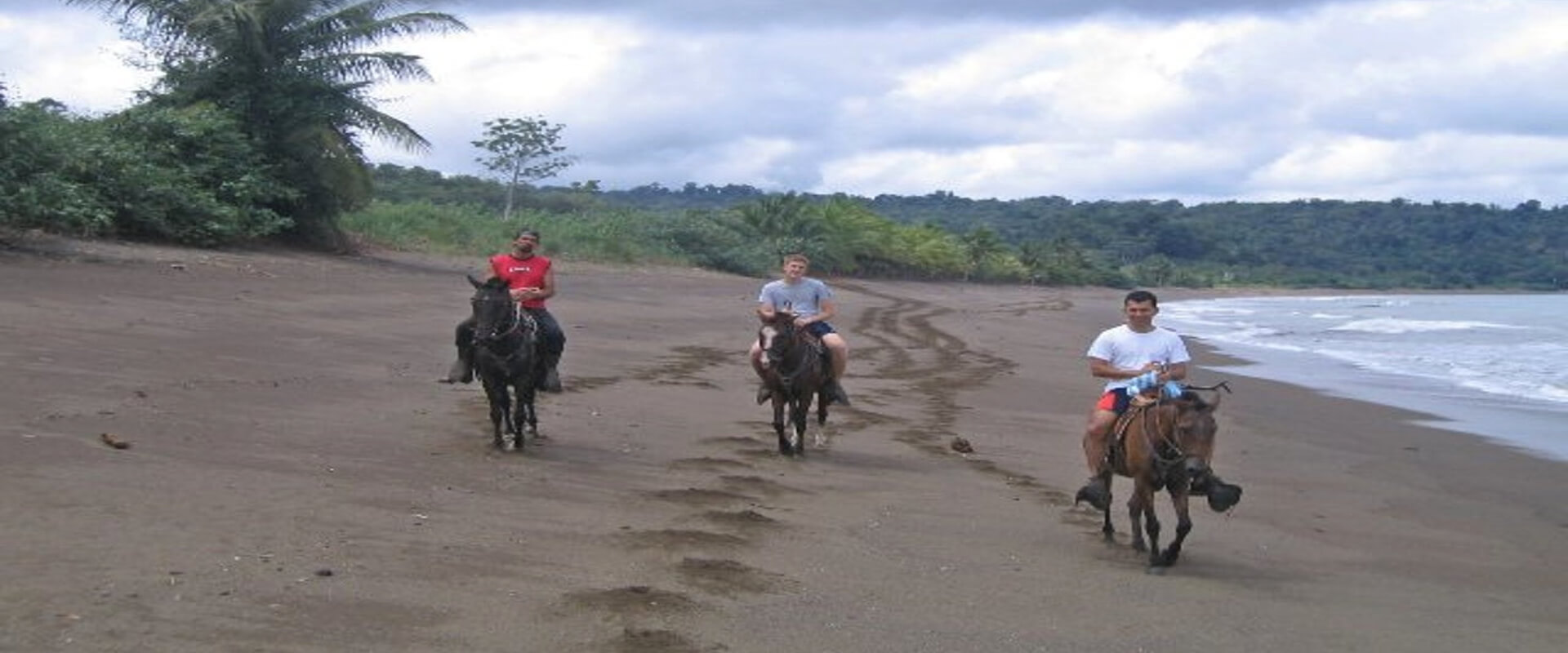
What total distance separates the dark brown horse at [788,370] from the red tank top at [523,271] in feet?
5.92

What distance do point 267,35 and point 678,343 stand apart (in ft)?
39.2

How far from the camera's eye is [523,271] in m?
11.4

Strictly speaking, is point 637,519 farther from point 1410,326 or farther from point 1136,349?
point 1410,326

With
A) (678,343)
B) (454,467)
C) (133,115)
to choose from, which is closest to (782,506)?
(454,467)

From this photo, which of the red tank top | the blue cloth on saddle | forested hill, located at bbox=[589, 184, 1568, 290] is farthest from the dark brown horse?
forested hill, located at bbox=[589, 184, 1568, 290]

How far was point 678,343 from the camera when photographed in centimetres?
2281

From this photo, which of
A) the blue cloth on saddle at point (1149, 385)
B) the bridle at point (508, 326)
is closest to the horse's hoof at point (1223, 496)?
the blue cloth on saddle at point (1149, 385)

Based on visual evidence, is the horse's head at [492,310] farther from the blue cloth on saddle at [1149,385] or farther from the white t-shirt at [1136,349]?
the blue cloth on saddle at [1149,385]

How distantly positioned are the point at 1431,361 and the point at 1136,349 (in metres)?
23.2

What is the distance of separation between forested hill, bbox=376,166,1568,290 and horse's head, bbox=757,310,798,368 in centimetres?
6227

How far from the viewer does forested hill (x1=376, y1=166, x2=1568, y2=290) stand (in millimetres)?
85125

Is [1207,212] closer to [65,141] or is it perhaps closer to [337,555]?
[65,141]

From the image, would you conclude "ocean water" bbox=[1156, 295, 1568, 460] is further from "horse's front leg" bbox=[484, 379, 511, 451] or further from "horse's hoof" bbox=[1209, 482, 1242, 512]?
"horse's front leg" bbox=[484, 379, 511, 451]

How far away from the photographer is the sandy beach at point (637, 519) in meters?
5.79
